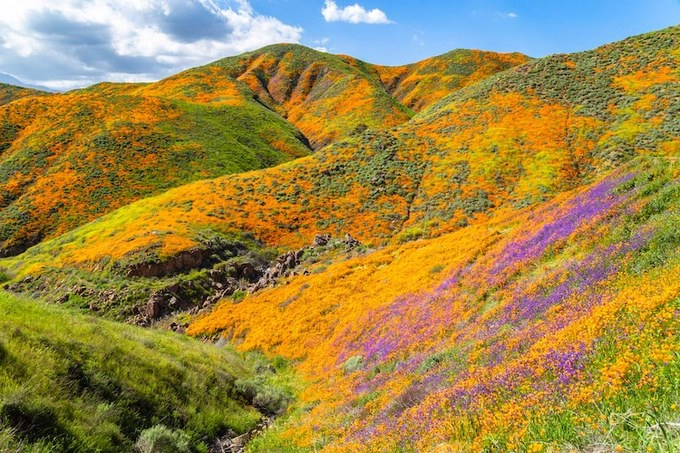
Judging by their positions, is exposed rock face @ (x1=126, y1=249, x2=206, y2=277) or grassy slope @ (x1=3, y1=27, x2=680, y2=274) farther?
grassy slope @ (x1=3, y1=27, x2=680, y2=274)

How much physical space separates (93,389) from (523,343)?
31.7 ft

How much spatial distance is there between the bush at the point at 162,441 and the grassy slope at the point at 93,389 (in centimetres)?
29

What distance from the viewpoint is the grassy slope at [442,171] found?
43.1 m

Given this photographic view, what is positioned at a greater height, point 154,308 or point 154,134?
point 154,134

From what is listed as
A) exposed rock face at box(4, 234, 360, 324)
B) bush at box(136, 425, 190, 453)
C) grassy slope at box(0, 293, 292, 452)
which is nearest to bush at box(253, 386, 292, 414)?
grassy slope at box(0, 293, 292, 452)

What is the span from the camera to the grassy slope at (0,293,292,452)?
771cm

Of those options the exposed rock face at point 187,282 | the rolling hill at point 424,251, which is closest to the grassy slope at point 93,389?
the rolling hill at point 424,251

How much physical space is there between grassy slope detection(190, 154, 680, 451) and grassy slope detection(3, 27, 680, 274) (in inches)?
887

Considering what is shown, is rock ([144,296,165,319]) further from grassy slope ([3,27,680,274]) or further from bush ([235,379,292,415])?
bush ([235,379,292,415])

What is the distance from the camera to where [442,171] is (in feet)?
172

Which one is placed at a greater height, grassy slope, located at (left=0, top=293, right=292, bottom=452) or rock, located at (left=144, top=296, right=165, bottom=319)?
grassy slope, located at (left=0, top=293, right=292, bottom=452)

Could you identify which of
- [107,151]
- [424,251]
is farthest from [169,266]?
[107,151]

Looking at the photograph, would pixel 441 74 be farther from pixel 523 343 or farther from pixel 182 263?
pixel 523 343

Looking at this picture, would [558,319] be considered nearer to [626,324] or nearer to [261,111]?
[626,324]
